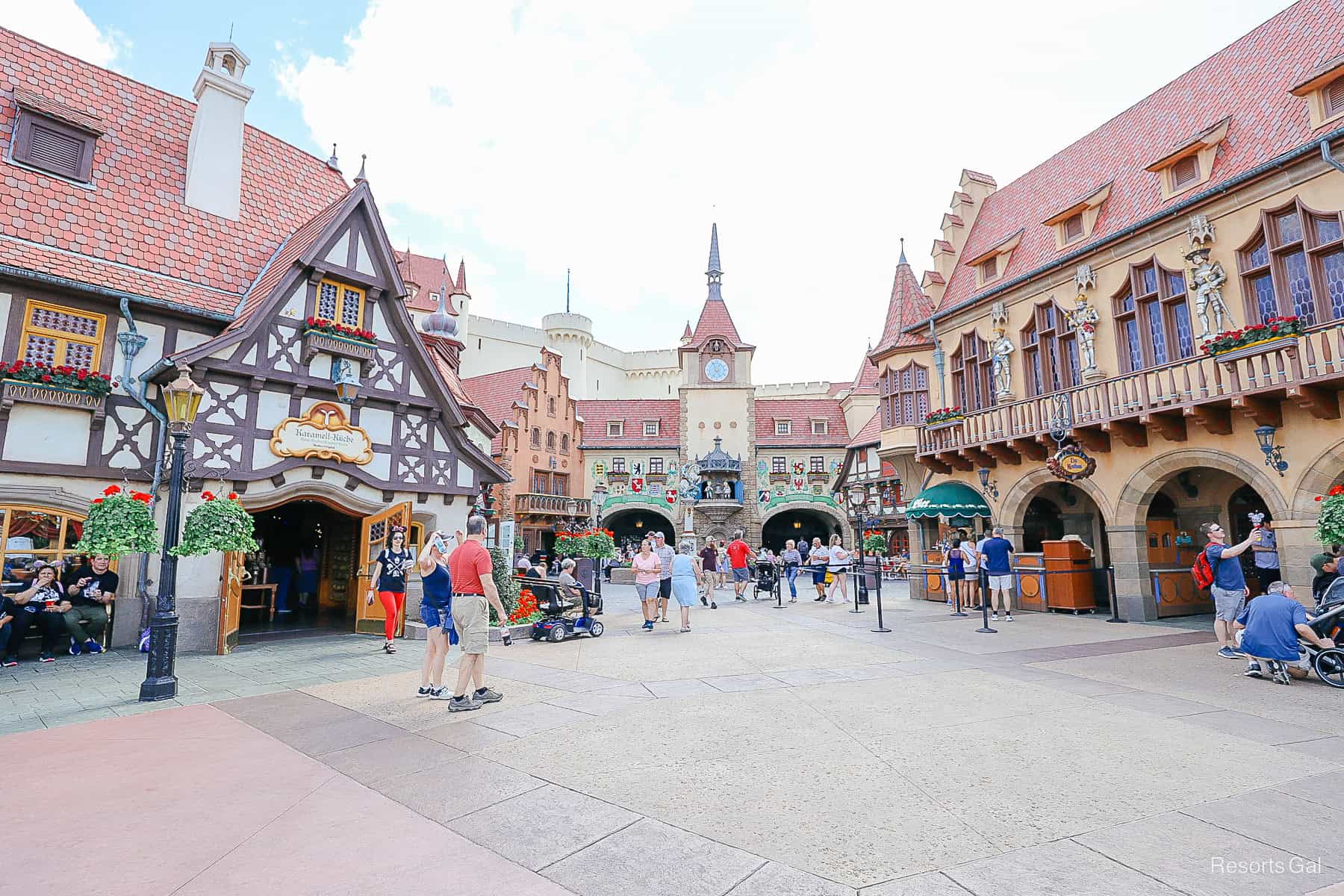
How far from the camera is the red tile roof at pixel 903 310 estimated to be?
2158cm

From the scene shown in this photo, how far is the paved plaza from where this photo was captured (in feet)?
11.0

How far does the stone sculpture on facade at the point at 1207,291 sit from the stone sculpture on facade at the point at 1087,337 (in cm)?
221

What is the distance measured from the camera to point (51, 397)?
415 inches

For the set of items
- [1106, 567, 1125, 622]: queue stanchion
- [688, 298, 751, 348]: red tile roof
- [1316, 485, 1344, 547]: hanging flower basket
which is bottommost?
[1106, 567, 1125, 622]: queue stanchion

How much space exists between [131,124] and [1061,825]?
61.3 feet

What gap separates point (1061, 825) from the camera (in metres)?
3.82

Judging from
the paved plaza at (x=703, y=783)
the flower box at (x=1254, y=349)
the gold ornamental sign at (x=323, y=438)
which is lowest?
the paved plaza at (x=703, y=783)

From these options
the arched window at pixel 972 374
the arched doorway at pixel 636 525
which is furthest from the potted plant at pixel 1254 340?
the arched doorway at pixel 636 525

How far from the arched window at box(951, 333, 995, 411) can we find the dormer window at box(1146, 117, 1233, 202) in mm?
5555

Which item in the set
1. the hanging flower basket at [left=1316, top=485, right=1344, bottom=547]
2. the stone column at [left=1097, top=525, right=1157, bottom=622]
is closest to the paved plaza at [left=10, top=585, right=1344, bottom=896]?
the hanging flower basket at [left=1316, top=485, right=1344, bottom=547]

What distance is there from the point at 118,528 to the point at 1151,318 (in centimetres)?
1872

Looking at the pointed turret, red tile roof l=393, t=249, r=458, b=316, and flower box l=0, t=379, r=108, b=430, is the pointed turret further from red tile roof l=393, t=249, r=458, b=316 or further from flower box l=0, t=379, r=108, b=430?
red tile roof l=393, t=249, r=458, b=316

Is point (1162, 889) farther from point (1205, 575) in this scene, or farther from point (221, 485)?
point (221, 485)

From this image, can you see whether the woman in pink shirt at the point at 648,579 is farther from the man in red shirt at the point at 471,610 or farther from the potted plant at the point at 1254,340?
the potted plant at the point at 1254,340
